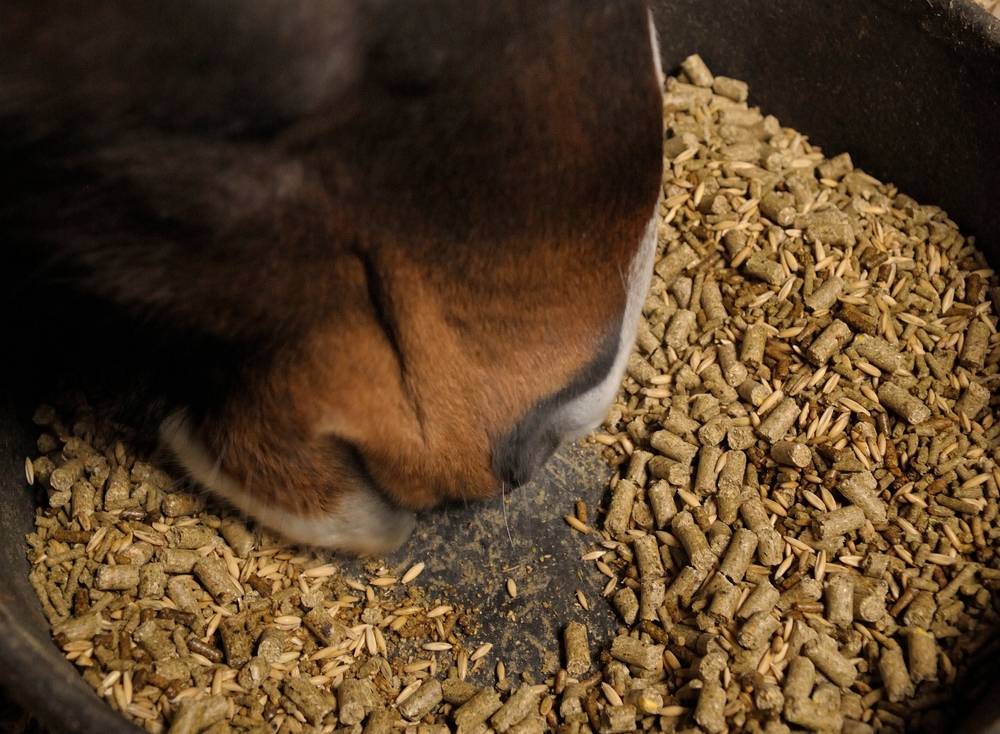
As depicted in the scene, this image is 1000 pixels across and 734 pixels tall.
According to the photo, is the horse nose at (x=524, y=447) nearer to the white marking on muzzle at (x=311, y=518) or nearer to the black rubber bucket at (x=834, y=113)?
the white marking on muzzle at (x=311, y=518)

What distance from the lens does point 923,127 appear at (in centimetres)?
177

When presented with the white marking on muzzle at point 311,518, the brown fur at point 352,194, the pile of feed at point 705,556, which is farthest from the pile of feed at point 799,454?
the brown fur at point 352,194

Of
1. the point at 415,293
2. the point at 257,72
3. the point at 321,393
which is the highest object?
the point at 257,72

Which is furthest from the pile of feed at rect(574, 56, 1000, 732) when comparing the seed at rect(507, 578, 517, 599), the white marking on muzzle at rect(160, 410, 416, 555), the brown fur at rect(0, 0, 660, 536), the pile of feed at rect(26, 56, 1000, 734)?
the brown fur at rect(0, 0, 660, 536)

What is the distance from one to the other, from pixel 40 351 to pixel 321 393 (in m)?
0.70

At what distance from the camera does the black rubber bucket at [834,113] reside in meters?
1.46

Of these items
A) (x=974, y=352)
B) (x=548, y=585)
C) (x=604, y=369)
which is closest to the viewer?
(x=604, y=369)

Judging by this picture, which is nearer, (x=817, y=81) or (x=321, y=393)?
(x=321, y=393)

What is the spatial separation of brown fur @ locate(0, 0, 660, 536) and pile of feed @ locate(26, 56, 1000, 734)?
1.44 ft

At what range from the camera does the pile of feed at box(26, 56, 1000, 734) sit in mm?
1309

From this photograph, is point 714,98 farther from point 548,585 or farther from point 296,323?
point 296,323

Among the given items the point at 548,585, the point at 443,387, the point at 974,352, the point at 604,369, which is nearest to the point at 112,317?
the point at 443,387

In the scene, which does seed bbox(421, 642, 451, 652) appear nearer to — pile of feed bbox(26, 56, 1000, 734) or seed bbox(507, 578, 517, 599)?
pile of feed bbox(26, 56, 1000, 734)

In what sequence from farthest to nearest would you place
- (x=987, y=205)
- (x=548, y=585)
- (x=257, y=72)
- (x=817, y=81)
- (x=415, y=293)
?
(x=817, y=81) < (x=987, y=205) < (x=548, y=585) < (x=415, y=293) < (x=257, y=72)
